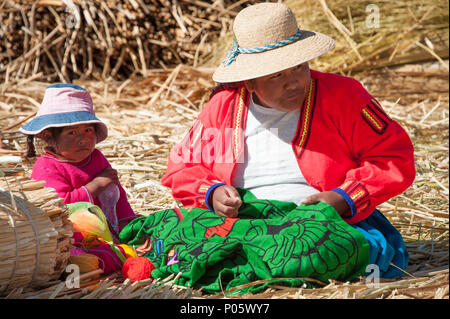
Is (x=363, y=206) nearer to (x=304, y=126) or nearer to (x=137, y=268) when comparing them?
(x=304, y=126)

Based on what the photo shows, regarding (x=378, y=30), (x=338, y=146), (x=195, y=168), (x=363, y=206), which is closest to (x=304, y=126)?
(x=338, y=146)

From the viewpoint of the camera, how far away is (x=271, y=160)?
263cm

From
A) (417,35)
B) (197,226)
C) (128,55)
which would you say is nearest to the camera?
(197,226)

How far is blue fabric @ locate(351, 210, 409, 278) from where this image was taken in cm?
248

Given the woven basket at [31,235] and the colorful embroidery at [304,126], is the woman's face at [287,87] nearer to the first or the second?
the colorful embroidery at [304,126]

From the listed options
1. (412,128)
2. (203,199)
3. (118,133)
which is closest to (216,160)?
(203,199)

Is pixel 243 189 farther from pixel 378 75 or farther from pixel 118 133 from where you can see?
pixel 378 75

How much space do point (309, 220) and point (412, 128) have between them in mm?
2824

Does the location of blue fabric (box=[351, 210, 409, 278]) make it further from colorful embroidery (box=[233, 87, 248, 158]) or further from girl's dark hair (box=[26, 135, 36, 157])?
girl's dark hair (box=[26, 135, 36, 157])

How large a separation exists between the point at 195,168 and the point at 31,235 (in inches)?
30.5

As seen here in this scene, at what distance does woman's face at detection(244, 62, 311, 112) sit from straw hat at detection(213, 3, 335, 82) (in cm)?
7

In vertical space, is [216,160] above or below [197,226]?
above

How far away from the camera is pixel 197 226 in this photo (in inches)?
102

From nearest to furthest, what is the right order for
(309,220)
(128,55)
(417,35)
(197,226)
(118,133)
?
(309,220)
(197,226)
(118,133)
(417,35)
(128,55)
